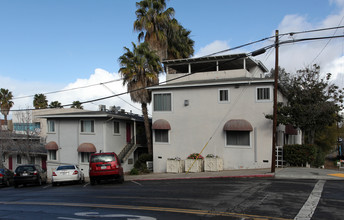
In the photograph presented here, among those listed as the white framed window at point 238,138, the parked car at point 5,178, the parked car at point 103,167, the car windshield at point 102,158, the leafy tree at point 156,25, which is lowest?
the parked car at point 5,178

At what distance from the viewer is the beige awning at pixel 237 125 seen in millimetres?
21312

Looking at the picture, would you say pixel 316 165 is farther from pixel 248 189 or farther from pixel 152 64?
pixel 152 64

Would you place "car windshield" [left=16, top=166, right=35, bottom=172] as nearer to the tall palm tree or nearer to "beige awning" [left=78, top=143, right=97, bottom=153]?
"beige awning" [left=78, top=143, right=97, bottom=153]

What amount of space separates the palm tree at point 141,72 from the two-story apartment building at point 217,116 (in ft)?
9.16

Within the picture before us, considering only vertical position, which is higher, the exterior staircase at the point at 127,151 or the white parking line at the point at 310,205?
the white parking line at the point at 310,205

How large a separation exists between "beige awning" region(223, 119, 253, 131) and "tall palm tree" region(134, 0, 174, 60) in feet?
41.3

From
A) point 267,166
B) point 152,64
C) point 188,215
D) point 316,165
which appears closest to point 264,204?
point 188,215

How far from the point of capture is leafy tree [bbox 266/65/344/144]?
20484 millimetres

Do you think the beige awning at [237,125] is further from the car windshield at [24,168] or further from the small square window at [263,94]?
the car windshield at [24,168]

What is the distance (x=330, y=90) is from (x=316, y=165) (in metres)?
6.80

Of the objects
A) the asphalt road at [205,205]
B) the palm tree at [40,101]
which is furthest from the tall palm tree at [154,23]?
the palm tree at [40,101]

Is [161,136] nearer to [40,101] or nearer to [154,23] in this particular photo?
[154,23]

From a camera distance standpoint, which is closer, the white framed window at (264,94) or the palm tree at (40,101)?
the white framed window at (264,94)

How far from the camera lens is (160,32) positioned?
102 ft
